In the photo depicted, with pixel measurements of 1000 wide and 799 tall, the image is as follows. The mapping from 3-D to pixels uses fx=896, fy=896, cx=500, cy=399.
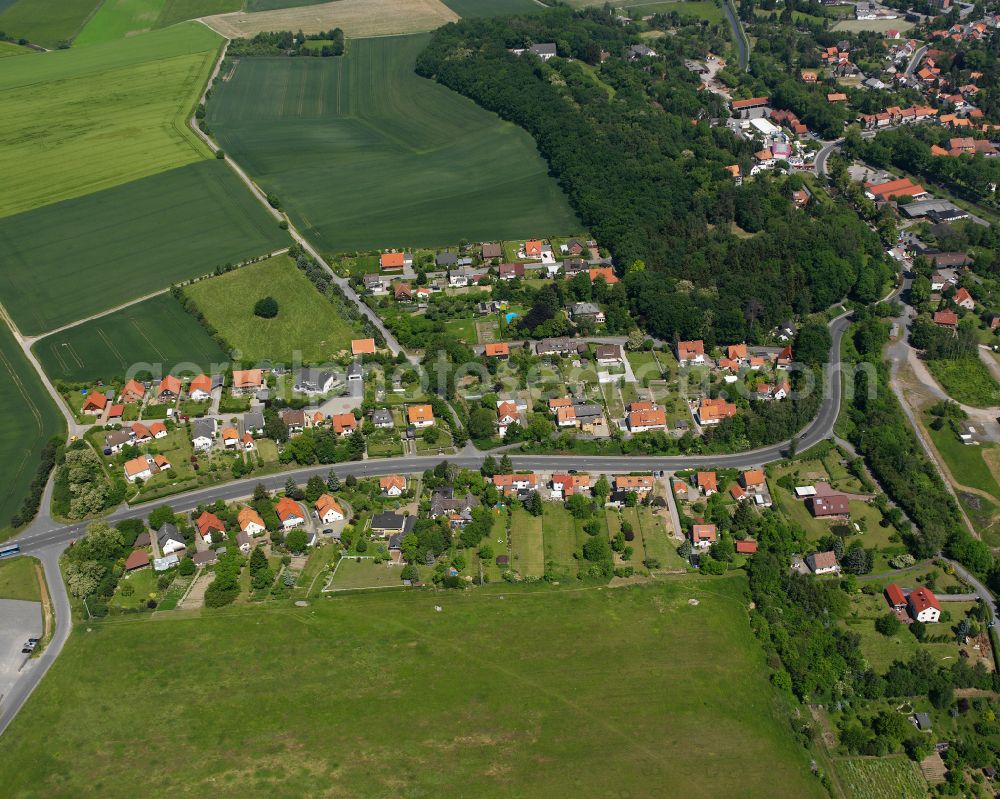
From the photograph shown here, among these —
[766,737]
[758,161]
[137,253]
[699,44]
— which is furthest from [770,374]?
[699,44]

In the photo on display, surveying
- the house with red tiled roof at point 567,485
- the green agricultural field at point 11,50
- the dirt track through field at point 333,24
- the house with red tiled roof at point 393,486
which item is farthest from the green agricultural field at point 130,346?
the green agricultural field at point 11,50

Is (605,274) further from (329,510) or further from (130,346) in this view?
(130,346)

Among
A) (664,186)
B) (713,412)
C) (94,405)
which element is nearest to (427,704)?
(713,412)

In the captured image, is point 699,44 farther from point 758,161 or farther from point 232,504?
point 232,504

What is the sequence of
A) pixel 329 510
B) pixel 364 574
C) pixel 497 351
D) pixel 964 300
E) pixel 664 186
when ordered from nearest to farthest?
pixel 364 574
pixel 329 510
pixel 497 351
pixel 964 300
pixel 664 186

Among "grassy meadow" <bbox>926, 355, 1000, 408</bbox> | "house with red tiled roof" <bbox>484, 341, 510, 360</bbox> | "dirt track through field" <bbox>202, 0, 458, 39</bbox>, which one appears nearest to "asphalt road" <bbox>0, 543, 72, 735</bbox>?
"house with red tiled roof" <bbox>484, 341, 510, 360</bbox>
